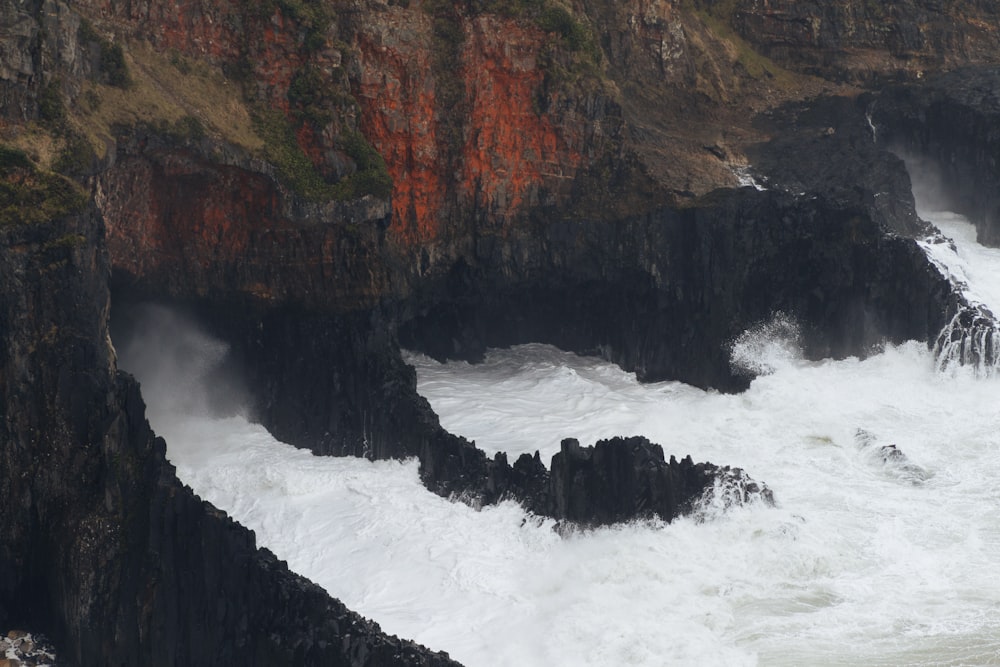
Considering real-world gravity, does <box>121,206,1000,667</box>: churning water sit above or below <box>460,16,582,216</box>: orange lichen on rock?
below

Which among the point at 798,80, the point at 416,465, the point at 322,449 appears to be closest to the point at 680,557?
the point at 416,465

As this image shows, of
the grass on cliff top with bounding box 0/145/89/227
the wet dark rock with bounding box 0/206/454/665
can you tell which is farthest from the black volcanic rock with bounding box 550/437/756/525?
the grass on cliff top with bounding box 0/145/89/227

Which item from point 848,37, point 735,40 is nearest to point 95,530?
point 735,40

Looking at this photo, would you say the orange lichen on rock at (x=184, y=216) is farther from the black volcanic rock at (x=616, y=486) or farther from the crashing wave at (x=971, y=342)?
the crashing wave at (x=971, y=342)

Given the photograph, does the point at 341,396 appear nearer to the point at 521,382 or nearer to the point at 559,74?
the point at 521,382

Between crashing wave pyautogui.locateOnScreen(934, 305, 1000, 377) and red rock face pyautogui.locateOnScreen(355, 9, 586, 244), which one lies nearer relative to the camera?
red rock face pyautogui.locateOnScreen(355, 9, 586, 244)

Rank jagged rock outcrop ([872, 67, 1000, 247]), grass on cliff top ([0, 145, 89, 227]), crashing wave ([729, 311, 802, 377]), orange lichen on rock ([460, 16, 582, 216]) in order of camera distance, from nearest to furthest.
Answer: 1. grass on cliff top ([0, 145, 89, 227])
2. orange lichen on rock ([460, 16, 582, 216])
3. crashing wave ([729, 311, 802, 377])
4. jagged rock outcrop ([872, 67, 1000, 247])

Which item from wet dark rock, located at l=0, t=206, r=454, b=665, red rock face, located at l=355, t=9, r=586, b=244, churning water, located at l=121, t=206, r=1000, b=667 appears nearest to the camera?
wet dark rock, located at l=0, t=206, r=454, b=665

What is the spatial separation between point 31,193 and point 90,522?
23.0ft

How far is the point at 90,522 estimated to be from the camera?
34.5 m

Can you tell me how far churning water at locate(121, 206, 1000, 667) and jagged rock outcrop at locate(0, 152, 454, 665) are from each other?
9.48ft

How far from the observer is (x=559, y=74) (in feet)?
161

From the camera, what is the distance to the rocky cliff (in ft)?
113

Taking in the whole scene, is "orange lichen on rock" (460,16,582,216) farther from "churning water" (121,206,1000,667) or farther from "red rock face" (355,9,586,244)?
"churning water" (121,206,1000,667)
